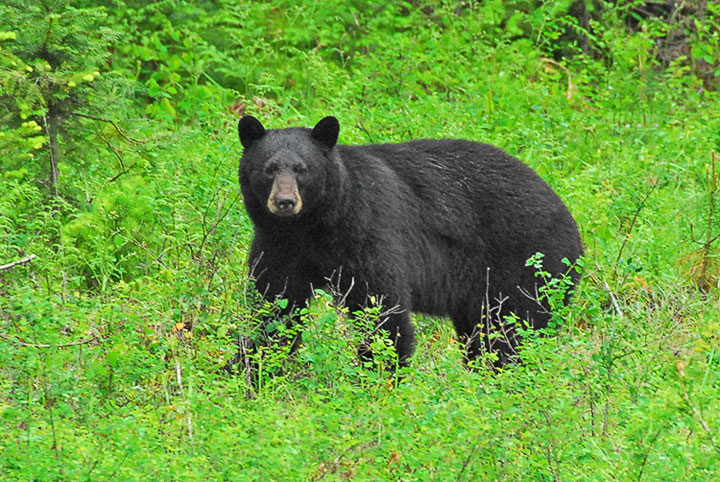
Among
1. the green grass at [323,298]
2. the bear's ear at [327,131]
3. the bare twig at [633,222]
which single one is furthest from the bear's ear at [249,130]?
the bare twig at [633,222]

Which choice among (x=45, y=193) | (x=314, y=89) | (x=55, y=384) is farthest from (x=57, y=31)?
(x=314, y=89)

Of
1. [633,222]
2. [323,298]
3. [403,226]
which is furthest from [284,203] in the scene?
[633,222]

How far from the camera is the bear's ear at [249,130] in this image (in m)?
6.24

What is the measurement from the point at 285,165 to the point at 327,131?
0.34 metres

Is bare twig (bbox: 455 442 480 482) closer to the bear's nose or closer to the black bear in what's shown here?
Result: the black bear

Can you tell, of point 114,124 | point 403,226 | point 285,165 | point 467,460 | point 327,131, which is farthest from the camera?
point 114,124

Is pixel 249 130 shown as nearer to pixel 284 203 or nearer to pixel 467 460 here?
pixel 284 203

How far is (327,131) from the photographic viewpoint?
6301mm

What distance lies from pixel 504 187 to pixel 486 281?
0.55 m

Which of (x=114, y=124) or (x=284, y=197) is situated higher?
(x=114, y=124)

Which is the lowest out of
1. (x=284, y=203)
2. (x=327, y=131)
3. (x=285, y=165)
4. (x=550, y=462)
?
(x=550, y=462)

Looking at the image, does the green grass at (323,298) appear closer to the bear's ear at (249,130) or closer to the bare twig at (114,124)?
the bare twig at (114,124)

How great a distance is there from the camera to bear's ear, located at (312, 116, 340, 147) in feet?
20.5

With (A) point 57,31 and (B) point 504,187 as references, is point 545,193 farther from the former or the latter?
(A) point 57,31
